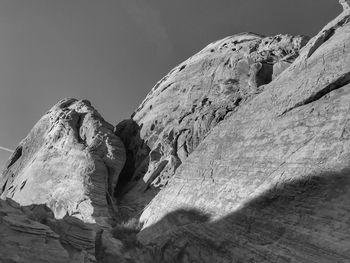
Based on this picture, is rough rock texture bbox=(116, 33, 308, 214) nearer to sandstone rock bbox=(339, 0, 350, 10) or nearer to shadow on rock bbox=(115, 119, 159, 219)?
shadow on rock bbox=(115, 119, 159, 219)

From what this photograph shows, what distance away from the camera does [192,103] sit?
3155 cm

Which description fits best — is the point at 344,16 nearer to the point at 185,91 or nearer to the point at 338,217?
the point at 338,217

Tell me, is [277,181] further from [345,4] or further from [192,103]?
[192,103]

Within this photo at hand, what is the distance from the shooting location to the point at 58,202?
1019 inches

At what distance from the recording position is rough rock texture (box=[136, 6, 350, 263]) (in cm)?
1091

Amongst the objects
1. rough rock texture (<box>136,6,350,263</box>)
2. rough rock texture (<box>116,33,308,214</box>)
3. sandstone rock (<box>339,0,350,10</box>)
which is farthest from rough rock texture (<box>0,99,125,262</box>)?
sandstone rock (<box>339,0,350,10</box>)

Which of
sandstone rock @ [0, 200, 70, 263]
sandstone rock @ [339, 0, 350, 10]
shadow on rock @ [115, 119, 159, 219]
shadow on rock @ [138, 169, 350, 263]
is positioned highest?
sandstone rock @ [0, 200, 70, 263]

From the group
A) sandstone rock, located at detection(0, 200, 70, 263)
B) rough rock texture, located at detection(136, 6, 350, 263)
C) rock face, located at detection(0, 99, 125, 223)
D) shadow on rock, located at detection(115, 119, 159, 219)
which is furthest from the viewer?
shadow on rock, located at detection(115, 119, 159, 219)

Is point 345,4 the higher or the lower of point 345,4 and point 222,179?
the higher

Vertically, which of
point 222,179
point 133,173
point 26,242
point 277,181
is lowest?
point 133,173

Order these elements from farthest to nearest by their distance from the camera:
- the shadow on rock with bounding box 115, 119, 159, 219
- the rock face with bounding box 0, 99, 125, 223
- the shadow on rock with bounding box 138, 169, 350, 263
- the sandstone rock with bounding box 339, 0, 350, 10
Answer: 1. the shadow on rock with bounding box 115, 119, 159, 219
2. the rock face with bounding box 0, 99, 125, 223
3. the sandstone rock with bounding box 339, 0, 350, 10
4. the shadow on rock with bounding box 138, 169, 350, 263

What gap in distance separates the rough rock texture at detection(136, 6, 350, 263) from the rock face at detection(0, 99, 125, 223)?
6.65m

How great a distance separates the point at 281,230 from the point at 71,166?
20266 mm

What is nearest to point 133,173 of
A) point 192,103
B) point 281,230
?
point 192,103
